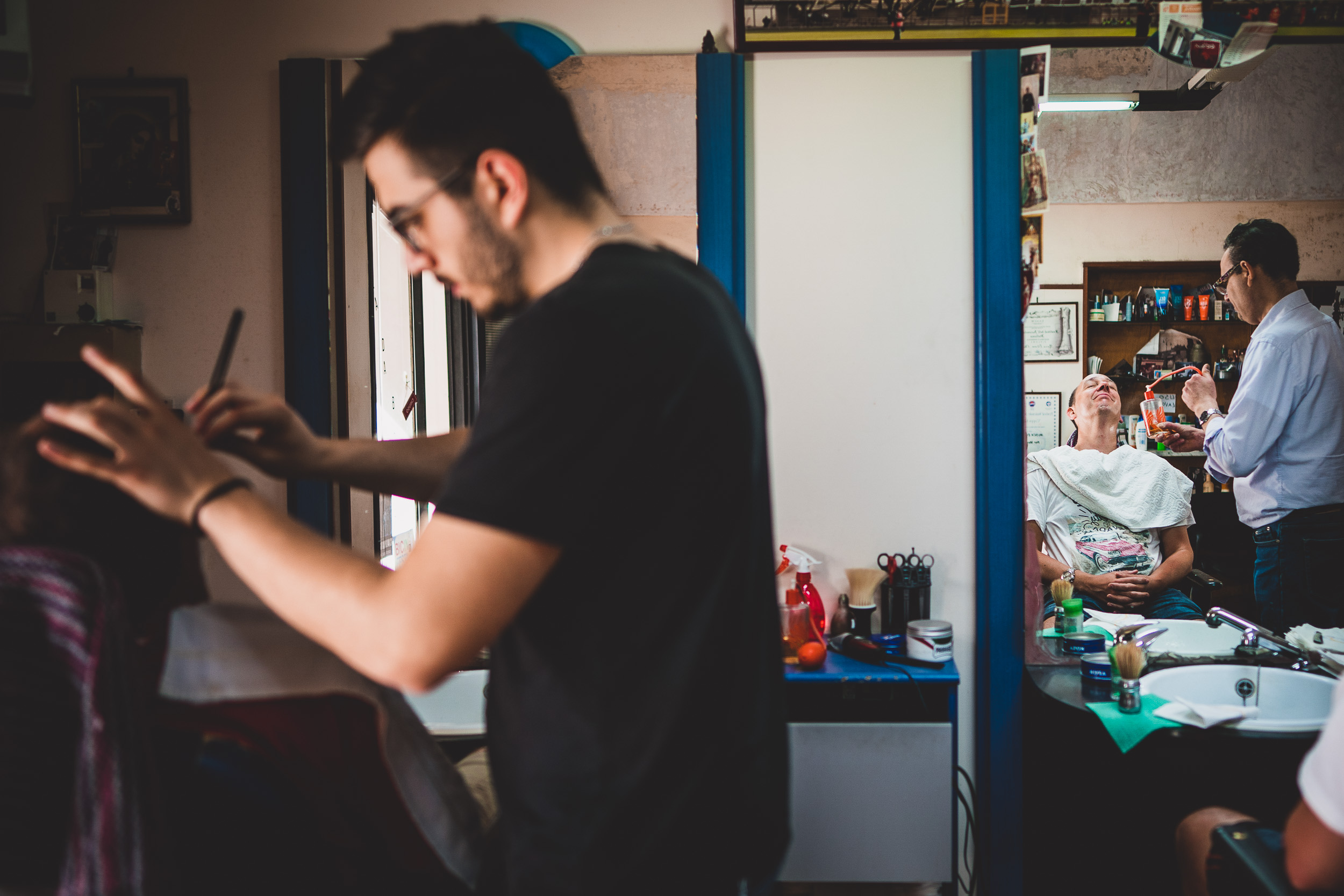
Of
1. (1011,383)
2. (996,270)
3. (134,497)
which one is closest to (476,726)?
(134,497)

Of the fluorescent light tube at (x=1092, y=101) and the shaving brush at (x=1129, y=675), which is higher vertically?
the fluorescent light tube at (x=1092, y=101)

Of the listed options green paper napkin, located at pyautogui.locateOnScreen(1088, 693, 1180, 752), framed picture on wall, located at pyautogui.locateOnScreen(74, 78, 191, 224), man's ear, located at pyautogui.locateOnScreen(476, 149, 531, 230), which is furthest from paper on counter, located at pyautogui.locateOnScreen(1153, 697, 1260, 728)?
framed picture on wall, located at pyautogui.locateOnScreen(74, 78, 191, 224)

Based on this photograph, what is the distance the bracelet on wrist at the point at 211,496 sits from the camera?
79cm

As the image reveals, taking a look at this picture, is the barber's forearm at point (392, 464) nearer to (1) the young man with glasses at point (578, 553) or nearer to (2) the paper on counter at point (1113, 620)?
(1) the young man with glasses at point (578, 553)

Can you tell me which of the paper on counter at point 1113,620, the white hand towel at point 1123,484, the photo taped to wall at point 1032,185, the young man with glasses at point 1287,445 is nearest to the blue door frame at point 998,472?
the photo taped to wall at point 1032,185

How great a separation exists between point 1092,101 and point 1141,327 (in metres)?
2.47

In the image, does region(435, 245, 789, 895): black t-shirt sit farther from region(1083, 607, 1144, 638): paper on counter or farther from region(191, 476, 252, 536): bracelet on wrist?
region(1083, 607, 1144, 638): paper on counter

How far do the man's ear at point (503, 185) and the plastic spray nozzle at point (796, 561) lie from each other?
140cm

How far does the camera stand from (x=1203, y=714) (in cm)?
173

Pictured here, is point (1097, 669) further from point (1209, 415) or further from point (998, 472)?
point (1209, 415)

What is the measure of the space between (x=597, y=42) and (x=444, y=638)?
1.90m

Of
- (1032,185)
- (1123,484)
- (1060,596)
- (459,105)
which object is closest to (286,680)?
(459,105)

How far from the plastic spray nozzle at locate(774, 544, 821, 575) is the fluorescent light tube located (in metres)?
1.81

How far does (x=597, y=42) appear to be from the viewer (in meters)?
2.13
